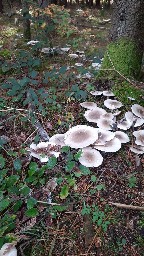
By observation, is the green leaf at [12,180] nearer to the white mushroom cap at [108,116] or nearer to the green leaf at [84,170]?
the green leaf at [84,170]

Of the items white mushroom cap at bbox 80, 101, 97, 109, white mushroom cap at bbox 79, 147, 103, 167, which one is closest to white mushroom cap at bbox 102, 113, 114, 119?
white mushroom cap at bbox 80, 101, 97, 109

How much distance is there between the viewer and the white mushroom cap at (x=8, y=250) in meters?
2.25

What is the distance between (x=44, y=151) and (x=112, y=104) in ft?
4.35

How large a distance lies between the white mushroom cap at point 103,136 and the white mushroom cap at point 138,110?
0.60m

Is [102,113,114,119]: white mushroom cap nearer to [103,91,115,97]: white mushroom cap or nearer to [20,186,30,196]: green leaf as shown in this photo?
[103,91,115,97]: white mushroom cap

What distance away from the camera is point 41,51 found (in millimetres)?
6105

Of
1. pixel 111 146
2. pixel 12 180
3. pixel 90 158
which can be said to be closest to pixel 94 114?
pixel 111 146

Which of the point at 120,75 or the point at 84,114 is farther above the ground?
the point at 120,75

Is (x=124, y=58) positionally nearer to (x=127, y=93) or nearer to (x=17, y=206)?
(x=127, y=93)

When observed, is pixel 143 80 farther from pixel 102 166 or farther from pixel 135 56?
pixel 102 166

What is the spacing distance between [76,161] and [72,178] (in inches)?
9.7

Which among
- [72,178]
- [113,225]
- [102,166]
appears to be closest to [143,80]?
[102,166]

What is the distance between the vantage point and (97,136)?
3.10 meters

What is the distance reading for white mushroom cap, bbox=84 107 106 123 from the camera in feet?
11.6
